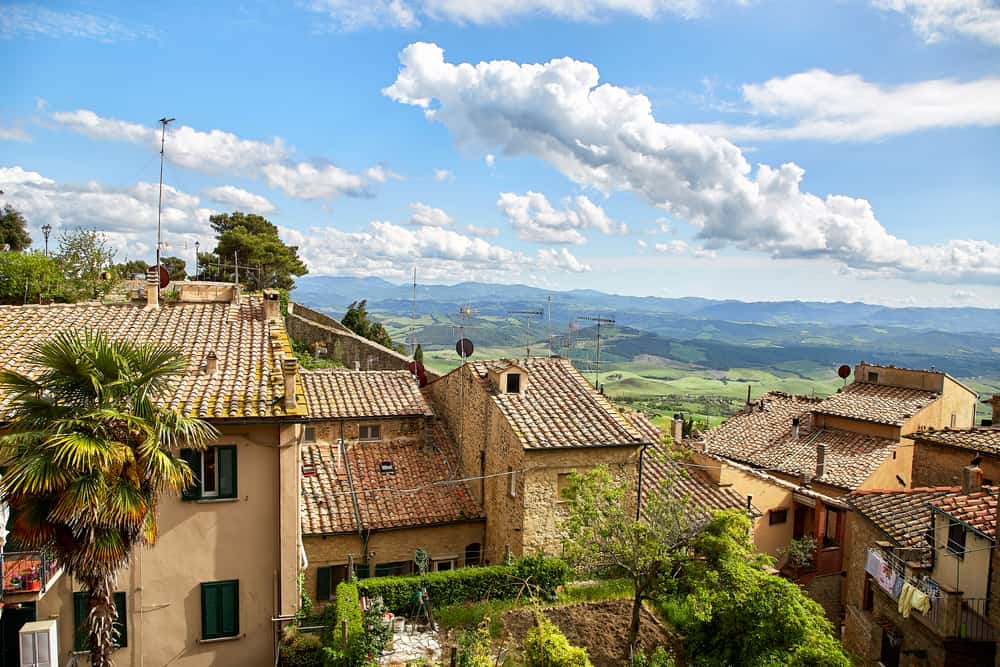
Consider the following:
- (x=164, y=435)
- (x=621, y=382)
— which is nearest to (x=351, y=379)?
(x=164, y=435)

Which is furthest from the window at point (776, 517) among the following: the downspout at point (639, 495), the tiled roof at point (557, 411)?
the tiled roof at point (557, 411)

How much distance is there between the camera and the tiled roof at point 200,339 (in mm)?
14320

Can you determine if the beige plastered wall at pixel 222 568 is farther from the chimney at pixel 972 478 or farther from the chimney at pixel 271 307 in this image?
the chimney at pixel 972 478

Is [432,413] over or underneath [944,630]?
over

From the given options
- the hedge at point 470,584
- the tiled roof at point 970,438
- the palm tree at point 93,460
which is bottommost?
the hedge at point 470,584

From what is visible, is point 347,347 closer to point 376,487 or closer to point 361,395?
point 361,395

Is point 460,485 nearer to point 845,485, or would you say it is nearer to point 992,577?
point 992,577

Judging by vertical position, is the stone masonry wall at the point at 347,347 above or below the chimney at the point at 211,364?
below

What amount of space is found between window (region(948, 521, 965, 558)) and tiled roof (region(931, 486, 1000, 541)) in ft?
0.82

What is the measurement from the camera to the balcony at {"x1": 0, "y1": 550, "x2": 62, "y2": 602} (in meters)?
12.1

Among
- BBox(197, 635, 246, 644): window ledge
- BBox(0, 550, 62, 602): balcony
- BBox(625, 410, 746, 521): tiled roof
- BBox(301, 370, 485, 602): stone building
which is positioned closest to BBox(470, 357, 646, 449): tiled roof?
BBox(625, 410, 746, 521): tiled roof

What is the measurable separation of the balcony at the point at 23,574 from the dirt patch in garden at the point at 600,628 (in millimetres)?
10189

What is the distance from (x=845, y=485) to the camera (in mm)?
27406

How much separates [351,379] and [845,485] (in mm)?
22307
